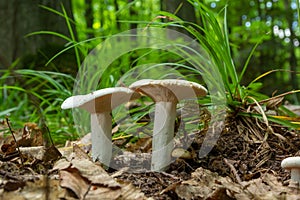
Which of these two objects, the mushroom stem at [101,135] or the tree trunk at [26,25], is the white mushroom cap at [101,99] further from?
the tree trunk at [26,25]

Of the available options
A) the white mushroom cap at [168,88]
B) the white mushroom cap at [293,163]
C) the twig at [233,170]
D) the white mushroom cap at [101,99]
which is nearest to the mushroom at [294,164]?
the white mushroom cap at [293,163]

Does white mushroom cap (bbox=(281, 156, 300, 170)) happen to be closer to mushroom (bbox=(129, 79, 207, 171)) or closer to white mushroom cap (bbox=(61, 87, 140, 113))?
mushroom (bbox=(129, 79, 207, 171))

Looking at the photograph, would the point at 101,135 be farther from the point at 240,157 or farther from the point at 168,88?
the point at 240,157

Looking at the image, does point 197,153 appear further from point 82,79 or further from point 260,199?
point 82,79

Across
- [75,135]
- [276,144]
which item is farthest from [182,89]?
[75,135]

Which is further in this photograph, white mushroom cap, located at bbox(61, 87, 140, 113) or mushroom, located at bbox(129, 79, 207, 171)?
mushroom, located at bbox(129, 79, 207, 171)

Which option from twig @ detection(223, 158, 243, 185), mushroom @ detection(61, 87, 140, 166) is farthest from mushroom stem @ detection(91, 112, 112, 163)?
twig @ detection(223, 158, 243, 185)

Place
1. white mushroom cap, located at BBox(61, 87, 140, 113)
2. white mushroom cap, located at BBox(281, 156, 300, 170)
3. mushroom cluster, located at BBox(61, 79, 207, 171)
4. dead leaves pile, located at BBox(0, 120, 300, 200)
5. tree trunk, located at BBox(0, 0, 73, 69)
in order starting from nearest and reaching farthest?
dead leaves pile, located at BBox(0, 120, 300, 200) → white mushroom cap, located at BBox(281, 156, 300, 170) → white mushroom cap, located at BBox(61, 87, 140, 113) → mushroom cluster, located at BBox(61, 79, 207, 171) → tree trunk, located at BBox(0, 0, 73, 69)
